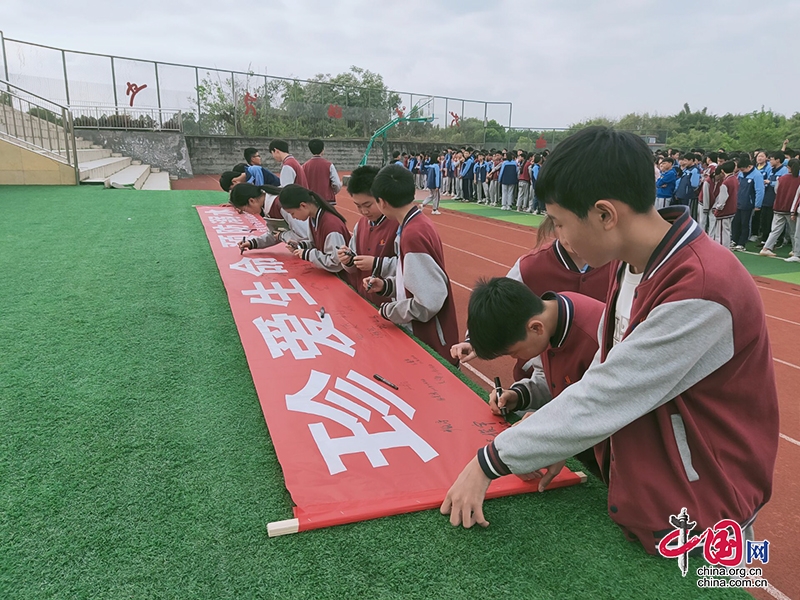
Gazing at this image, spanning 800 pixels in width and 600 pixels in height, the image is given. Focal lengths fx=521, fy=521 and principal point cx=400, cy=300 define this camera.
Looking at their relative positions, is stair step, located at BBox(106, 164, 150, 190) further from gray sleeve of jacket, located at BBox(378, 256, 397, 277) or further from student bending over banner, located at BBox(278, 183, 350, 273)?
gray sleeve of jacket, located at BBox(378, 256, 397, 277)

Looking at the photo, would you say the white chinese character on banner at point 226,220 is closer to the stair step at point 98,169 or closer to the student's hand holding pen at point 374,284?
the student's hand holding pen at point 374,284

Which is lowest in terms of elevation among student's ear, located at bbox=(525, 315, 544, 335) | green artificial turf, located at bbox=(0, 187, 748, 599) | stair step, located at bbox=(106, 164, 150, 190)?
green artificial turf, located at bbox=(0, 187, 748, 599)

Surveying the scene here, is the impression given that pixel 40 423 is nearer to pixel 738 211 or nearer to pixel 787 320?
pixel 787 320

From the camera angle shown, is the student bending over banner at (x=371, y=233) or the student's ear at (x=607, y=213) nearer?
the student's ear at (x=607, y=213)

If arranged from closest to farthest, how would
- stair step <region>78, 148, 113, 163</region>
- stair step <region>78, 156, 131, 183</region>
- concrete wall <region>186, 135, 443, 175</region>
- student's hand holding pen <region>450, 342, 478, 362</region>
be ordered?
student's hand holding pen <region>450, 342, 478, 362</region>
stair step <region>78, 156, 131, 183</region>
stair step <region>78, 148, 113, 163</region>
concrete wall <region>186, 135, 443, 175</region>

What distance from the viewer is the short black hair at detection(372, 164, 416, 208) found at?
9.17 feet

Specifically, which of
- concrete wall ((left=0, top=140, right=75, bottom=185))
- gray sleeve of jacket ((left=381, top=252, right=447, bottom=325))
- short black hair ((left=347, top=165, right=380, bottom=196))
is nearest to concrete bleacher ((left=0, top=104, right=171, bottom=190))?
concrete wall ((left=0, top=140, right=75, bottom=185))

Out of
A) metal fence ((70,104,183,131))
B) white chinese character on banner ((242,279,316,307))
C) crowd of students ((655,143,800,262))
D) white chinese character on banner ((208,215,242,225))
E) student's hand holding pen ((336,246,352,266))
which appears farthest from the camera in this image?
metal fence ((70,104,183,131))

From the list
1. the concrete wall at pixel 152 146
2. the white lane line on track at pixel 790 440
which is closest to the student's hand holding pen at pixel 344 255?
the white lane line on track at pixel 790 440

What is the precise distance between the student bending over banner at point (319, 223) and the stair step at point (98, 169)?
10106 millimetres

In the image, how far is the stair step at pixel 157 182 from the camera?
13092mm

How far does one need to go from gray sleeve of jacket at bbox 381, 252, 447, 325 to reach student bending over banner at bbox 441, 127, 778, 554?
158 centimetres

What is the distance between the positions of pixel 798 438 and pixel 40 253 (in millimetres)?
5953

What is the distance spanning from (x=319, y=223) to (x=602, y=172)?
3304mm
